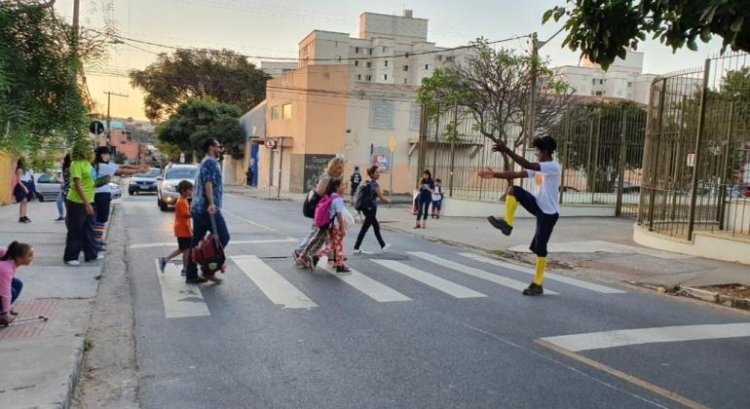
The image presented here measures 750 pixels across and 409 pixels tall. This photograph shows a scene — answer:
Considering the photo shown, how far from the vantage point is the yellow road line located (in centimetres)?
467

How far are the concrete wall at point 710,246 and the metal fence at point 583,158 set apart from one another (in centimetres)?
777

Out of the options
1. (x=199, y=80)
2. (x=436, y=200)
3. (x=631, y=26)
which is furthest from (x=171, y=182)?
(x=199, y=80)

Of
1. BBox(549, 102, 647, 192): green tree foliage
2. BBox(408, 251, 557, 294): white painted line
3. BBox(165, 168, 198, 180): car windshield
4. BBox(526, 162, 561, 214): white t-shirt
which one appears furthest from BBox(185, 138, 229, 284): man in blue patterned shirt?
BBox(549, 102, 647, 192): green tree foliage

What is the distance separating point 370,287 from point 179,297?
2442 millimetres

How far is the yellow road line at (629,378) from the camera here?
467cm

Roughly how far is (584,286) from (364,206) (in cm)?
436

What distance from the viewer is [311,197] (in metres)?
9.96

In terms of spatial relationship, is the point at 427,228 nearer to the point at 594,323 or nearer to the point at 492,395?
the point at 594,323

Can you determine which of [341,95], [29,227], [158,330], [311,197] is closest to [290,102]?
[341,95]

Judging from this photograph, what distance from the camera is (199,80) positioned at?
6550 cm

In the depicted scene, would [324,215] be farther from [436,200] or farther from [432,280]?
[436,200]

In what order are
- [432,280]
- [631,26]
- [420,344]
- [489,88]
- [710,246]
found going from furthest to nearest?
[489,88] < [710,246] < [432,280] < [631,26] < [420,344]

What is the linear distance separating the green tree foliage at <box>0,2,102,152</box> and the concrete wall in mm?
11768

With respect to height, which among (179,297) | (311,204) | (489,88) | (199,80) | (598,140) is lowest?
(179,297)
